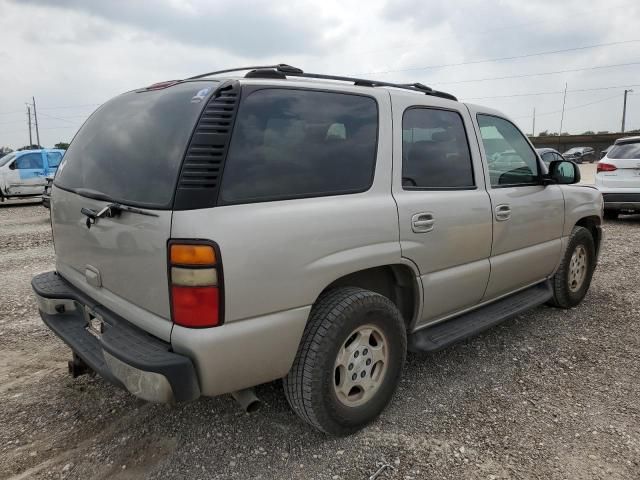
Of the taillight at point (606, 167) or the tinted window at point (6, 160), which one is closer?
the taillight at point (606, 167)

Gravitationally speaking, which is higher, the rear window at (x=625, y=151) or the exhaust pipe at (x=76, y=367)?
the rear window at (x=625, y=151)

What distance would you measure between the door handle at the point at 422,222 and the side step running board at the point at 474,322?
0.69 m

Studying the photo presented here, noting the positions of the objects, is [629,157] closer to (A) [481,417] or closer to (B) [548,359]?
(B) [548,359]

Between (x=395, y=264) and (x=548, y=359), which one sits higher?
(x=395, y=264)

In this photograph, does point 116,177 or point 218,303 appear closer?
point 218,303

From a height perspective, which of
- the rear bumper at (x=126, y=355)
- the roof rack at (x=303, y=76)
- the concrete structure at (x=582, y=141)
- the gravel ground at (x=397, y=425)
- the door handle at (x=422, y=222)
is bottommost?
the gravel ground at (x=397, y=425)

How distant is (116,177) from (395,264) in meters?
1.54

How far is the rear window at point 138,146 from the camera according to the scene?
214cm

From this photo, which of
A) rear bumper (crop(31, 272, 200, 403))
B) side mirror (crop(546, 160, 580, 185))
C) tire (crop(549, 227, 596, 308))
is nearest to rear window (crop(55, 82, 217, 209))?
rear bumper (crop(31, 272, 200, 403))

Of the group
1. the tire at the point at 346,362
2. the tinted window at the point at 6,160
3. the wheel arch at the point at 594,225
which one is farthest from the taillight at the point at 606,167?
the tinted window at the point at 6,160

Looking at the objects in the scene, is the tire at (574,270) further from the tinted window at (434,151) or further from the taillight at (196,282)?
the taillight at (196,282)

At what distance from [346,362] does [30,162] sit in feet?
52.4

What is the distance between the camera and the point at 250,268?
2070 mm

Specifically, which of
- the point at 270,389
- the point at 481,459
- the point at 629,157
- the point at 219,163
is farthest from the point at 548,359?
the point at 629,157
